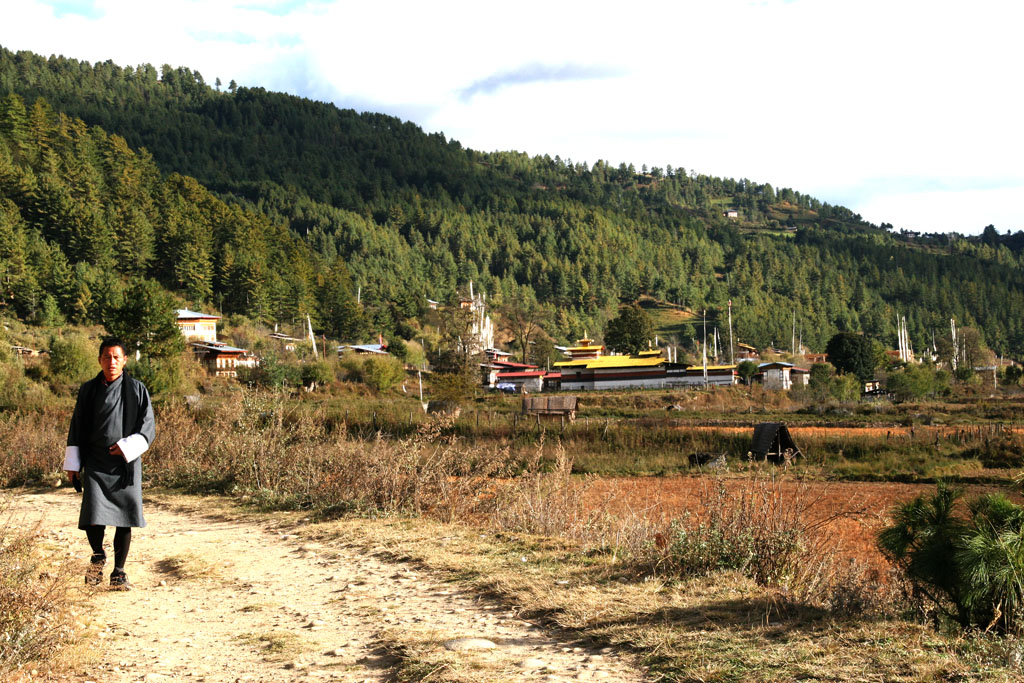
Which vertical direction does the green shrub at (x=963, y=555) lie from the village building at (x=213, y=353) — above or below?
below

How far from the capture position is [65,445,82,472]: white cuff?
6.24m

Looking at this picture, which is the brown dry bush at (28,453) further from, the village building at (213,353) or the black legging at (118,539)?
the village building at (213,353)

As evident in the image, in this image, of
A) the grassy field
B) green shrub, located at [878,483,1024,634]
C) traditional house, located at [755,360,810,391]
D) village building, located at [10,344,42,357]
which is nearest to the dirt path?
the grassy field

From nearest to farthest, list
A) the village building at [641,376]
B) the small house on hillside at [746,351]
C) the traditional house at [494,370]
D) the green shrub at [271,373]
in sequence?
the green shrub at [271,373] → the village building at [641,376] → the traditional house at [494,370] → the small house on hillside at [746,351]

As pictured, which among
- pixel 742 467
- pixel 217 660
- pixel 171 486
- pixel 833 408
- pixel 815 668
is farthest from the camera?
pixel 833 408

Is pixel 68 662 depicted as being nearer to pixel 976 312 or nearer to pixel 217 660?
pixel 217 660

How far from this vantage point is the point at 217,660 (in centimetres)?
484

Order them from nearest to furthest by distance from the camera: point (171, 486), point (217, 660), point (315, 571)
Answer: point (217, 660) < point (315, 571) < point (171, 486)

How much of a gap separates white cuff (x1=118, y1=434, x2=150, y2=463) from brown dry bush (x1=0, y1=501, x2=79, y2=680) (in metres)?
0.88

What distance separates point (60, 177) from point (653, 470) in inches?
3217

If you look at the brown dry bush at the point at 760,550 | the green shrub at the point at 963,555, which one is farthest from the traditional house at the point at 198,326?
the green shrub at the point at 963,555

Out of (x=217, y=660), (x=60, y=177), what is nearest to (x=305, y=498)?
(x=217, y=660)

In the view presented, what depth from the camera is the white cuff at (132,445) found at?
20.2ft

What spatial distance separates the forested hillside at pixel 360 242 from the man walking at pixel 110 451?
61.4m
